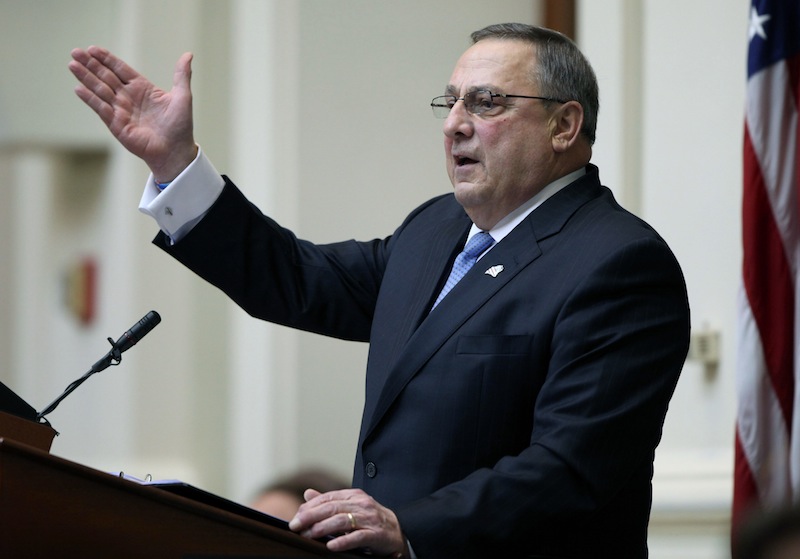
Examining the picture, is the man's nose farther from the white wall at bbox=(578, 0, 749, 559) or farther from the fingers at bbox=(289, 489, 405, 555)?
the white wall at bbox=(578, 0, 749, 559)

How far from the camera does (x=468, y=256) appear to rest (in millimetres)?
2797

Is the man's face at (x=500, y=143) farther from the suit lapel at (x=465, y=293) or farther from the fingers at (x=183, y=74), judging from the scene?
the fingers at (x=183, y=74)

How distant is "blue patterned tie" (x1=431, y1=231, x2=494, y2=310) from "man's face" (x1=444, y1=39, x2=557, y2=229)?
0.09ft

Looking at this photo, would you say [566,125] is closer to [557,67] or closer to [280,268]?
[557,67]

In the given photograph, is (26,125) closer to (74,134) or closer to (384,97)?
(74,134)

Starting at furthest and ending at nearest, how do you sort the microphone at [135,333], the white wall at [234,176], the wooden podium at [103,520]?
1. the white wall at [234,176]
2. the microphone at [135,333]
3. the wooden podium at [103,520]

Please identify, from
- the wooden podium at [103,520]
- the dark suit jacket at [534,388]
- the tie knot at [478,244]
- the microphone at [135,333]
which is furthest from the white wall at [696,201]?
the wooden podium at [103,520]

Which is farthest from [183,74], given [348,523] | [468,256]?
[348,523]

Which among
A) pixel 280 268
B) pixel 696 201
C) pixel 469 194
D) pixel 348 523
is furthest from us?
pixel 696 201

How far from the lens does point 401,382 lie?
8.41 ft

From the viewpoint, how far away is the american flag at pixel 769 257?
393 cm

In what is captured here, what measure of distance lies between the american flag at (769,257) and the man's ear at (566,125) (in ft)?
4.41

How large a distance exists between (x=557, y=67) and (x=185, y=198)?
850 millimetres

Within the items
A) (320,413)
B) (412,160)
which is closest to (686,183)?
(412,160)
